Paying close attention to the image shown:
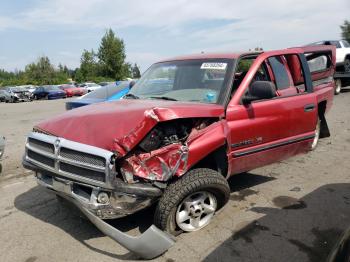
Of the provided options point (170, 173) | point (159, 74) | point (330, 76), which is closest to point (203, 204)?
point (170, 173)

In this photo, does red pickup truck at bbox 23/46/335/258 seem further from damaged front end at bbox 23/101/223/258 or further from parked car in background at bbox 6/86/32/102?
parked car in background at bbox 6/86/32/102

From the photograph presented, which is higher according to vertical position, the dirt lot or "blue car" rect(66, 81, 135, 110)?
"blue car" rect(66, 81, 135, 110)

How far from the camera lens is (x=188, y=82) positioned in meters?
4.72

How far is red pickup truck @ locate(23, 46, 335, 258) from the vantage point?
3.40 m

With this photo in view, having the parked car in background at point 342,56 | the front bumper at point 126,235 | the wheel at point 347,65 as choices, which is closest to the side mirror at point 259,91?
the front bumper at point 126,235

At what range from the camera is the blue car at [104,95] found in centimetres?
855

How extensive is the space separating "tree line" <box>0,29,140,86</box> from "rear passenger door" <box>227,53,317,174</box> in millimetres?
46020

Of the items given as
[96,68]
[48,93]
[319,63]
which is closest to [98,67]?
[96,68]

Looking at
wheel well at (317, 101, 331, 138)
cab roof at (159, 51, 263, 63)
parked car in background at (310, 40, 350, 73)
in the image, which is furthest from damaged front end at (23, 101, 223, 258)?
parked car in background at (310, 40, 350, 73)

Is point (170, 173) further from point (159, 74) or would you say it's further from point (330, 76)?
point (330, 76)

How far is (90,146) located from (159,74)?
2.15 m

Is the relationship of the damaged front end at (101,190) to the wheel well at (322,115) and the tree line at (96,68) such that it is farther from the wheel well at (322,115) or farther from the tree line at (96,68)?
the tree line at (96,68)

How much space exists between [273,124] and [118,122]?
7.08 ft

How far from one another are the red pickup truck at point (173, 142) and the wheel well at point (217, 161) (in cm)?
1
